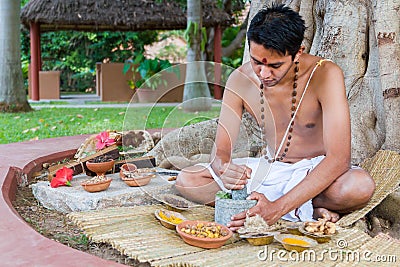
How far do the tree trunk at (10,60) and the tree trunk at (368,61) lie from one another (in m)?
7.26

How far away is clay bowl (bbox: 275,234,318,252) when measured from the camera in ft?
6.98

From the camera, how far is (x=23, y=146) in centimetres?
458

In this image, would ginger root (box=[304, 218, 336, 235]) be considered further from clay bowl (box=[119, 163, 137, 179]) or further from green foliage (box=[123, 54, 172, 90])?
green foliage (box=[123, 54, 172, 90])

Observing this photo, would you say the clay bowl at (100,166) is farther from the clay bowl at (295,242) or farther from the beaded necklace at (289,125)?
the clay bowl at (295,242)

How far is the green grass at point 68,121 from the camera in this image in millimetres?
3080

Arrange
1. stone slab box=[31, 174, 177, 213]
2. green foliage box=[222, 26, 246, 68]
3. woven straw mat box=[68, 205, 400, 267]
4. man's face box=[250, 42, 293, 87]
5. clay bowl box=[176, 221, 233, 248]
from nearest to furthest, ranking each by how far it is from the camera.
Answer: woven straw mat box=[68, 205, 400, 267], clay bowl box=[176, 221, 233, 248], man's face box=[250, 42, 293, 87], stone slab box=[31, 174, 177, 213], green foliage box=[222, 26, 246, 68]

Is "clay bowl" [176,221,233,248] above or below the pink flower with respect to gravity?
below

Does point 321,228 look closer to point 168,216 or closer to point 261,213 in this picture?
point 261,213

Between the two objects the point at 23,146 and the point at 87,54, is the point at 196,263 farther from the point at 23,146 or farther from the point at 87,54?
the point at 87,54

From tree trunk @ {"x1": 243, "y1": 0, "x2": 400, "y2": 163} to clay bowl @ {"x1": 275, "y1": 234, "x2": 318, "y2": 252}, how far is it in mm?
1365

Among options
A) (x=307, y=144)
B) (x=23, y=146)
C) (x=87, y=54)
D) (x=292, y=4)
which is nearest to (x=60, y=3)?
(x=87, y=54)

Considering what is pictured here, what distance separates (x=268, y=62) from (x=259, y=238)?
0.80 meters

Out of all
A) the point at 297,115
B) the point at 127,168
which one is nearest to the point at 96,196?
the point at 127,168

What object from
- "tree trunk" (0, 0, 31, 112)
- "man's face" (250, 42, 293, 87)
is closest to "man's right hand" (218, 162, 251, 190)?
"man's face" (250, 42, 293, 87)
